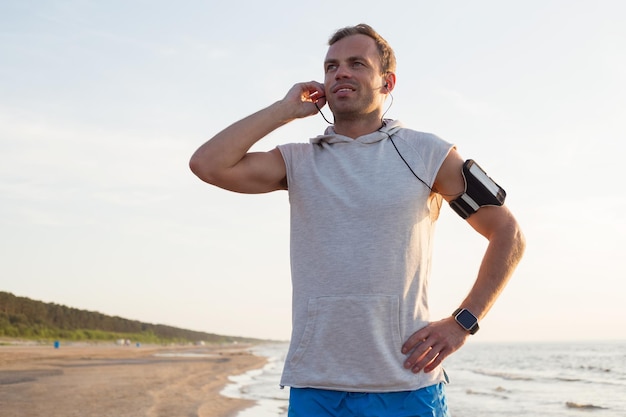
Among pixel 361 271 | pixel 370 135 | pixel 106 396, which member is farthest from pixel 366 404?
pixel 106 396

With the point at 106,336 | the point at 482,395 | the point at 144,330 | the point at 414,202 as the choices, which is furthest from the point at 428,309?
the point at 144,330

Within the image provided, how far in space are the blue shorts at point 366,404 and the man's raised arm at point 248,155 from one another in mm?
804

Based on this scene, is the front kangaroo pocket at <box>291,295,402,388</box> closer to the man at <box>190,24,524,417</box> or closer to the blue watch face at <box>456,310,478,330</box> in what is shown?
the man at <box>190,24,524,417</box>

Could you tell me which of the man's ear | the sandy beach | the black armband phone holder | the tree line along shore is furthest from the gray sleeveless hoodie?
the tree line along shore

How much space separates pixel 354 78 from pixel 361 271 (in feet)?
2.40

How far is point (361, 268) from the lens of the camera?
2.36 metres

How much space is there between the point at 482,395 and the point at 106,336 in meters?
46.9

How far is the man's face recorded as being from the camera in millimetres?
2641

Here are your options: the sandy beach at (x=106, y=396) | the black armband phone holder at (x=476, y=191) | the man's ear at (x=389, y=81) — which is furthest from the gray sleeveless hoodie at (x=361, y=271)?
the sandy beach at (x=106, y=396)

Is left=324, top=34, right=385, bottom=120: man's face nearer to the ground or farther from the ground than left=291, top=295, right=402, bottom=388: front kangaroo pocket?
farther from the ground

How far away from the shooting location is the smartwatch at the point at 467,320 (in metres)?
2.46

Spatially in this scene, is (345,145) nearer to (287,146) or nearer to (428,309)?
(287,146)

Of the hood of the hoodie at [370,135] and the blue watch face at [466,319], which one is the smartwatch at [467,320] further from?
the hood of the hoodie at [370,135]

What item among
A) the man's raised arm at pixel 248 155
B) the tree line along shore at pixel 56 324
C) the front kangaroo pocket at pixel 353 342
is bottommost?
the front kangaroo pocket at pixel 353 342
